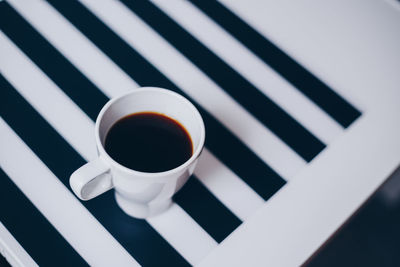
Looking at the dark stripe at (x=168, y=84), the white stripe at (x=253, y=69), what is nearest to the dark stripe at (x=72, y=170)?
the dark stripe at (x=168, y=84)

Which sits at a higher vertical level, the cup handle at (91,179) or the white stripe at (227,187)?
the white stripe at (227,187)

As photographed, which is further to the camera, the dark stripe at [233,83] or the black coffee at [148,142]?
the dark stripe at [233,83]

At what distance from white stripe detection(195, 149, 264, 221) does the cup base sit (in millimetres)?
66

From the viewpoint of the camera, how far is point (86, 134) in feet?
2.12

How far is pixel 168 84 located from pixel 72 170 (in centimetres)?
19

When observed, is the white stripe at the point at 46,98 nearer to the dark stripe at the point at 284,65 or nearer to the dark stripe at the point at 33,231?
the dark stripe at the point at 33,231

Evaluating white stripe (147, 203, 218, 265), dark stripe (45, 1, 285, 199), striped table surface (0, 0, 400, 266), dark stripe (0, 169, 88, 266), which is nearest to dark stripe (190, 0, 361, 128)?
striped table surface (0, 0, 400, 266)

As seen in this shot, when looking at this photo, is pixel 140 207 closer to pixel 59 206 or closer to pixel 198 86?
pixel 59 206

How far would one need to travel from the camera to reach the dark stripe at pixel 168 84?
638 mm

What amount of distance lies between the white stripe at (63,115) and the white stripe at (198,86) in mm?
140

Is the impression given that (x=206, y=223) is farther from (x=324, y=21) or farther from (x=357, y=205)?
(x=324, y=21)

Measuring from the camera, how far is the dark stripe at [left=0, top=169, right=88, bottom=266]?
1.85 ft

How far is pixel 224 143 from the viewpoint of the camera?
659 mm

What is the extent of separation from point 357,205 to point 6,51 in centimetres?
56
